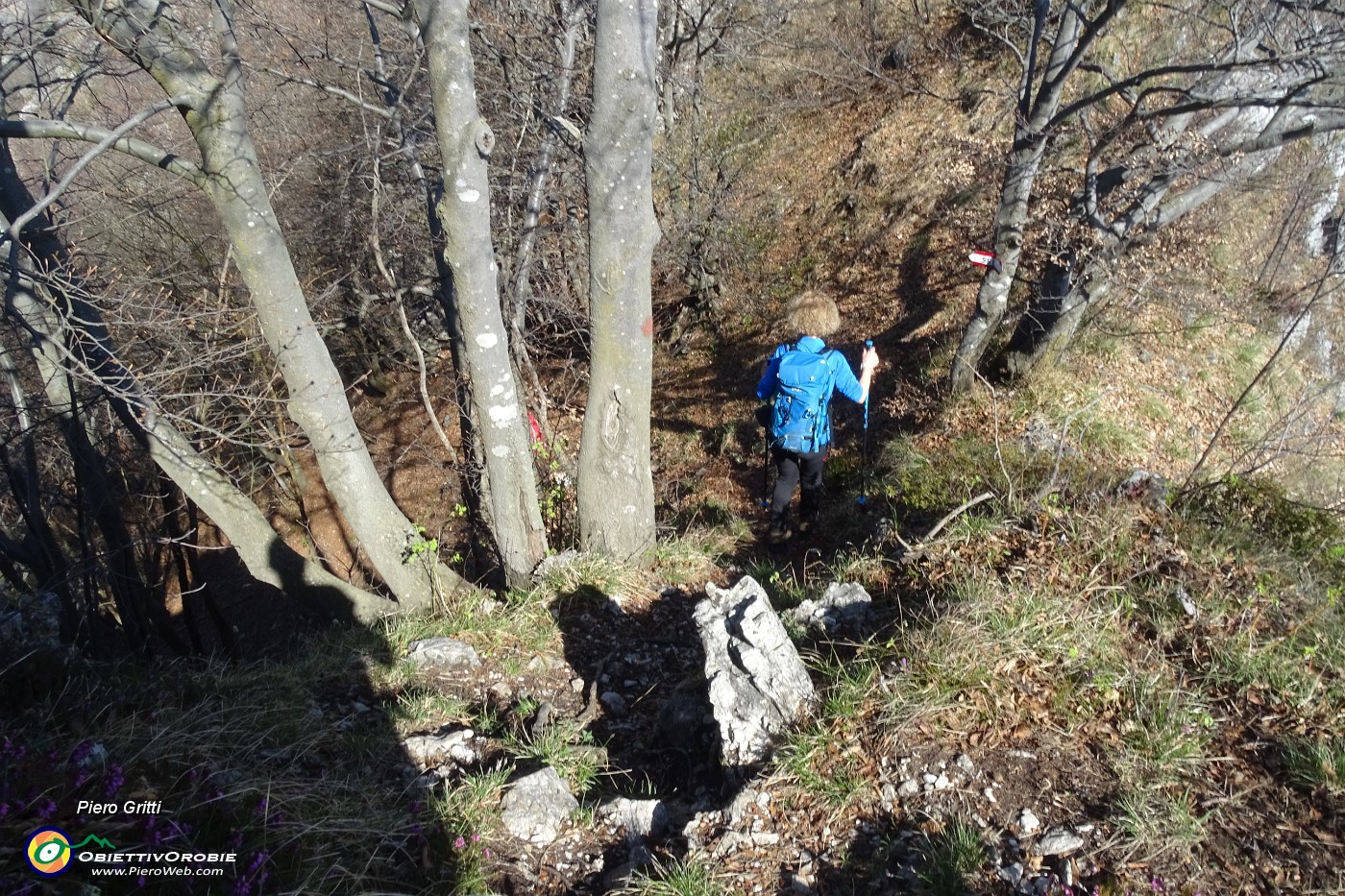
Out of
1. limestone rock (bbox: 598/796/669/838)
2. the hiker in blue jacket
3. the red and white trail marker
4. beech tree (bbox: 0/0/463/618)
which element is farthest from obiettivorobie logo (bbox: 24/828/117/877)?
the red and white trail marker

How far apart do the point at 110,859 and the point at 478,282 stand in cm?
330

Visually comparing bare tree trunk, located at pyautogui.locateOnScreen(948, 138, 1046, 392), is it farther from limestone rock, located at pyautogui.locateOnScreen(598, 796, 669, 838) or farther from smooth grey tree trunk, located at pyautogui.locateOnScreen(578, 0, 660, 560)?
limestone rock, located at pyautogui.locateOnScreen(598, 796, 669, 838)

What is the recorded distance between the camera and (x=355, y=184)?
9.58 m

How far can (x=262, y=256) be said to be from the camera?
438 cm

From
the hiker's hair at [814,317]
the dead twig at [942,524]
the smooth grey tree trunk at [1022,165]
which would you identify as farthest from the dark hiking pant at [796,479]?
the smooth grey tree trunk at [1022,165]

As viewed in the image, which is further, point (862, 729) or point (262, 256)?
point (262, 256)

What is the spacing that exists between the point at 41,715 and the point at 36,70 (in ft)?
14.6

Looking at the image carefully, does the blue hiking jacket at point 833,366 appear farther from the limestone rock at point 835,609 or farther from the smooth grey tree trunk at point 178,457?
the smooth grey tree trunk at point 178,457

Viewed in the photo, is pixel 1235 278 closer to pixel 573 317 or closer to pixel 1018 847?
pixel 573 317

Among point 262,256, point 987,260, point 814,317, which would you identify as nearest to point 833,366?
point 814,317

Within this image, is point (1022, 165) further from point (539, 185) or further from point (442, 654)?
point (442, 654)

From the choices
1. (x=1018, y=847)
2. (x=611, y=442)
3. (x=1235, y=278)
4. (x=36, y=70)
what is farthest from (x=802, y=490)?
(x=1235, y=278)

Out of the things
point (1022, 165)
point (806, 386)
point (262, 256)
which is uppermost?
point (1022, 165)

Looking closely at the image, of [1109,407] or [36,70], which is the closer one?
[36,70]
